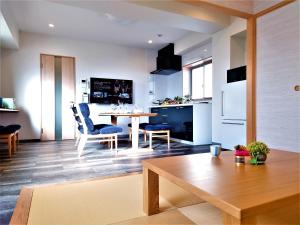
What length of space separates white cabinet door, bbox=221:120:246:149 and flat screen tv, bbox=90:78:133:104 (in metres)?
3.17

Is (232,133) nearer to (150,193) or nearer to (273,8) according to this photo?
(273,8)

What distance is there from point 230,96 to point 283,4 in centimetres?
166

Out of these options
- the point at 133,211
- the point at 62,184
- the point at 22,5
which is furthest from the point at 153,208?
the point at 22,5

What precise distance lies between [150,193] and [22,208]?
98 centimetres

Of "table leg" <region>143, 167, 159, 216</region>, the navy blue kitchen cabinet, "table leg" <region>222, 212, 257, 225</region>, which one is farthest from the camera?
the navy blue kitchen cabinet

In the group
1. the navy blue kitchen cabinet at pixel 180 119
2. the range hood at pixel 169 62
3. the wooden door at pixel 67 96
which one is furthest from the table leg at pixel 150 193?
the range hood at pixel 169 62

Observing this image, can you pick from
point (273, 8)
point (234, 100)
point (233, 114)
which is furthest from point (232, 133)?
point (273, 8)

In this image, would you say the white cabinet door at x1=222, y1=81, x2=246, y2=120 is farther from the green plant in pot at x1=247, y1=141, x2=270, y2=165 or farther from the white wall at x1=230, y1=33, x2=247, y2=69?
the green plant in pot at x1=247, y1=141, x2=270, y2=165

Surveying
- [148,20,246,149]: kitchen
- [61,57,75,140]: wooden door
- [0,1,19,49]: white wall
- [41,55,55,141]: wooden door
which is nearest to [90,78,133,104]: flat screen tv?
[61,57,75,140]: wooden door

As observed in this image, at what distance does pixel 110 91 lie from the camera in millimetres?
6125

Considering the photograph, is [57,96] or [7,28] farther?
[57,96]

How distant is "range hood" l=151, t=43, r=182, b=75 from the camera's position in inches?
239

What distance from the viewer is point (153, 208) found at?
4.82ft

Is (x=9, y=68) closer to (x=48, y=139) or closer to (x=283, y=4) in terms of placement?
(x=48, y=139)
